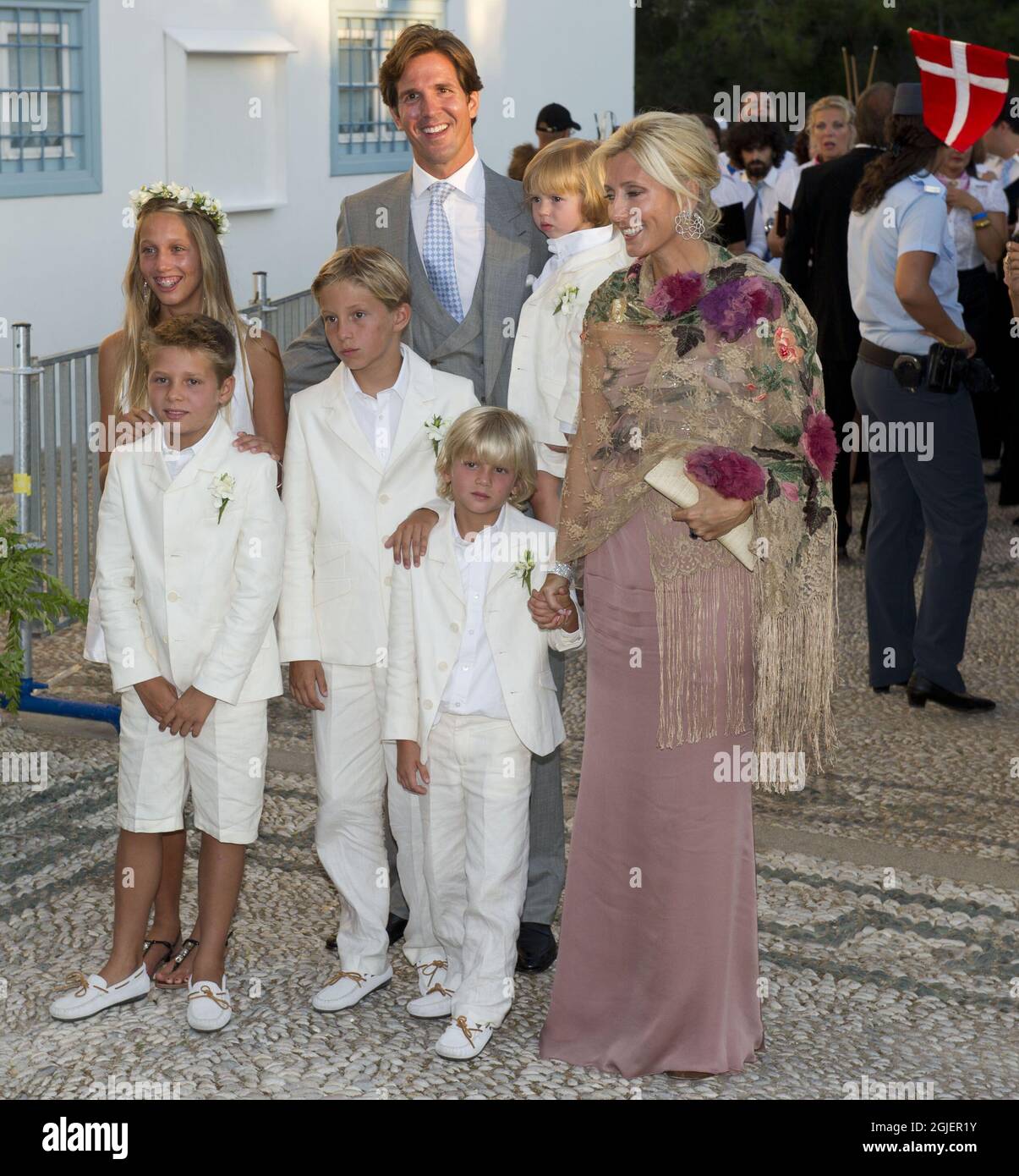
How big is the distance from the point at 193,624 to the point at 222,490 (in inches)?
12.4

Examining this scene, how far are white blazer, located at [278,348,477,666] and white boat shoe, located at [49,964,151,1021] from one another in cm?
85

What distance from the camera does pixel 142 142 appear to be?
12.0 meters

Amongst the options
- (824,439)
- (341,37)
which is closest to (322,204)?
(341,37)

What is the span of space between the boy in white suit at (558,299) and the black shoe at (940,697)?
9.30 ft

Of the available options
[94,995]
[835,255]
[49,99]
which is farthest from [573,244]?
[49,99]

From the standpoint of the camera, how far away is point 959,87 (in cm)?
647

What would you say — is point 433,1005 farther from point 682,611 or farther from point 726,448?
point 726,448

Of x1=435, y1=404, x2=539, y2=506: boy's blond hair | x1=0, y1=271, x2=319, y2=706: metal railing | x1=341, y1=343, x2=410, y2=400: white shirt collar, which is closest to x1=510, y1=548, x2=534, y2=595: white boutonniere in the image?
x1=435, y1=404, x2=539, y2=506: boy's blond hair

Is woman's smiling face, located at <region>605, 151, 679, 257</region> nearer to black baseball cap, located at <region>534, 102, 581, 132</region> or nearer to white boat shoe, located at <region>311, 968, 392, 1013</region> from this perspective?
white boat shoe, located at <region>311, 968, 392, 1013</region>

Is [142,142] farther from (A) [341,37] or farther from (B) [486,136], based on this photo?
(B) [486,136]

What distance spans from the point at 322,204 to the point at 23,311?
3.79 metres

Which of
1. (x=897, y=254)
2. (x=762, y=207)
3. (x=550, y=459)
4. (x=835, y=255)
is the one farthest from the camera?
(x=762, y=207)

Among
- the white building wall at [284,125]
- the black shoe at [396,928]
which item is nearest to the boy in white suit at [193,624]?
the black shoe at [396,928]

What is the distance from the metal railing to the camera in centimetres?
611
